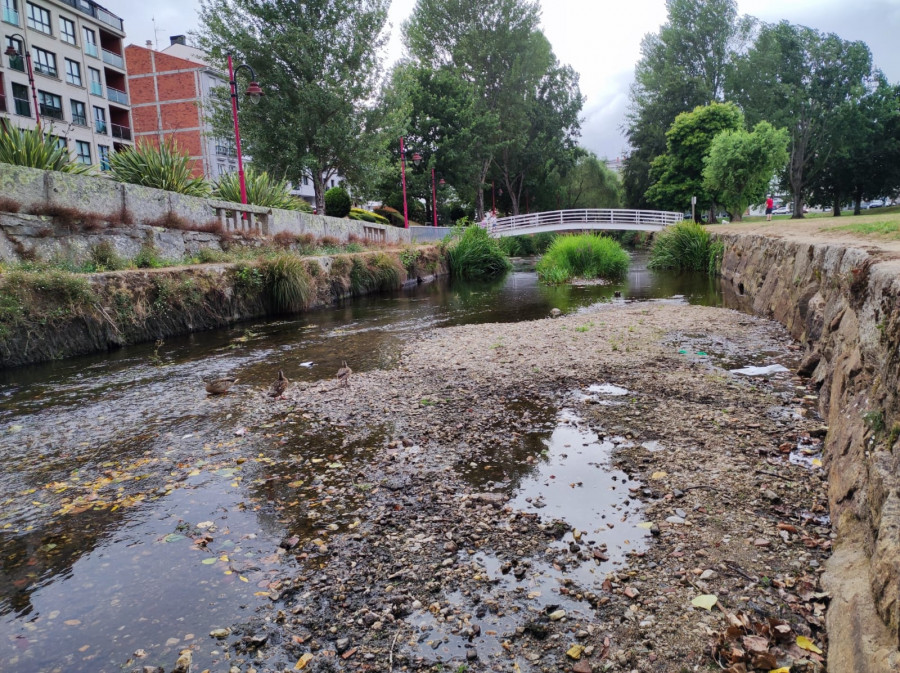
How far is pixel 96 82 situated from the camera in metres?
37.3


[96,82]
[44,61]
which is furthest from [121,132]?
[44,61]

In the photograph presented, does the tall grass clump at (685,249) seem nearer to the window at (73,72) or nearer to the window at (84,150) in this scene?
the window at (84,150)

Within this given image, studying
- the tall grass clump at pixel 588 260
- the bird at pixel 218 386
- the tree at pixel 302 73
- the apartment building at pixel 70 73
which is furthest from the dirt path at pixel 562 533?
the apartment building at pixel 70 73

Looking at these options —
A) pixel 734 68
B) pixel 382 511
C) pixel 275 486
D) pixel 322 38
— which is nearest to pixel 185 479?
pixel 275 486

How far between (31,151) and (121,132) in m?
34.3

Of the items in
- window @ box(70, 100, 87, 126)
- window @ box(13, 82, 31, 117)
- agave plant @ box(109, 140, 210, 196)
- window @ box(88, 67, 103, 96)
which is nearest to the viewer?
agave plant @ box(109, 140, 210, 196)

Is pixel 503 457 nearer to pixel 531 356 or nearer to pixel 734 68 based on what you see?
pixel 531 356

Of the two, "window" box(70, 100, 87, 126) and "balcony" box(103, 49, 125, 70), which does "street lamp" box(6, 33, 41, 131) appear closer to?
"window" box(70, 100, 87, 126)

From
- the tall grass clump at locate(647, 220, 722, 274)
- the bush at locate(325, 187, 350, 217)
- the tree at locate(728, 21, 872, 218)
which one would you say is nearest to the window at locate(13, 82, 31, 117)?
the bush at locate(325, 187, 350, 217)

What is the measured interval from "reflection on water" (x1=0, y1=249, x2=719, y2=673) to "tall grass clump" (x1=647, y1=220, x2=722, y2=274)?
17.7 meters

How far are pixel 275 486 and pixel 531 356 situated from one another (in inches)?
164

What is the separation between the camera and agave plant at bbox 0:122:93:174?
33.6 ft

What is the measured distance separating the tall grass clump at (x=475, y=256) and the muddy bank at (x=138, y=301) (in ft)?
32.1

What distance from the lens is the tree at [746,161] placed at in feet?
96.6
